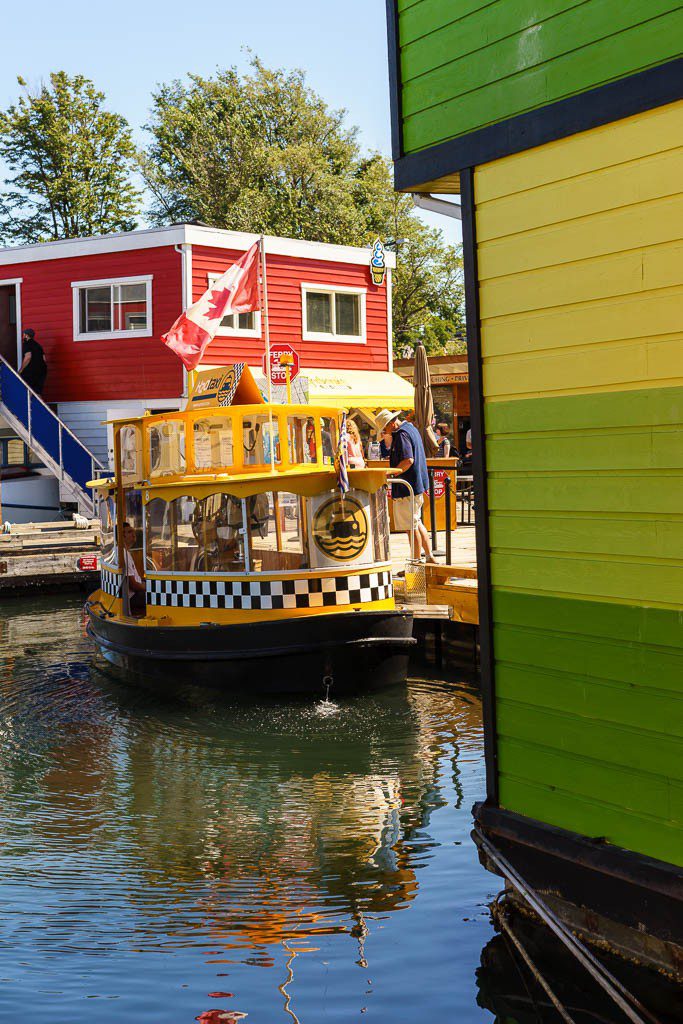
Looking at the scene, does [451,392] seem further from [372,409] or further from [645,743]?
[645,743]

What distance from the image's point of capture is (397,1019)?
5426mm

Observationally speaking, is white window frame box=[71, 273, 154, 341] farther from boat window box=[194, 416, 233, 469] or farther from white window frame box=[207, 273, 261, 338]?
boat window box=[194, 416, 233, 469]

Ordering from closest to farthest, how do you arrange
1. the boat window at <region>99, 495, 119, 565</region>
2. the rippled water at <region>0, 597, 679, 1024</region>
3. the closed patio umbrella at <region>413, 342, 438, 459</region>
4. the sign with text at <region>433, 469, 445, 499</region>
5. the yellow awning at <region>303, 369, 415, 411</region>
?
1. the rippled water at <region>0, 597, 679, 1024</region>
2. the boat window at <region>99, 495, 119, 565</region>
3. the sign with text at <region>433, 469, 445, 499</region>
4. the closed patio umbrella at <region>413, 342, 438, 459</region>
5. the yellow awning at <region>303, 369, 415, 411</region>

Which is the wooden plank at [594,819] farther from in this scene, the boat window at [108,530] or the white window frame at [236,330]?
the white window frame at [236,330]

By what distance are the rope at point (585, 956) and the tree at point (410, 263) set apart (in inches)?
1602

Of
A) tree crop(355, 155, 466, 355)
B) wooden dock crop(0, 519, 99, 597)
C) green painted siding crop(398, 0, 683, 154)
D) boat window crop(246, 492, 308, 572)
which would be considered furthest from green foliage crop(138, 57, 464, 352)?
green painted siding crop(398, 0, 683, 154)

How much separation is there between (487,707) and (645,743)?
0.97m

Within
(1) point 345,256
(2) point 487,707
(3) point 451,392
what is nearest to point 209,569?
(2) point 487,707

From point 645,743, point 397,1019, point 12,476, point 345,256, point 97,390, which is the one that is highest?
point 345,256

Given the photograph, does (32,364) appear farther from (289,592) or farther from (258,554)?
(289,592)

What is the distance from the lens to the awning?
24766mm

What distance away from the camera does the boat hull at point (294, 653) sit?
38.2ft

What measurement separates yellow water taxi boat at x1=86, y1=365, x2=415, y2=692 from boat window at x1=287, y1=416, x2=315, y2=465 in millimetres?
15

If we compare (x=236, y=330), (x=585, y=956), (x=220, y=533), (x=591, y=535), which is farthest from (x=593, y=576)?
(x=236, y=330)
